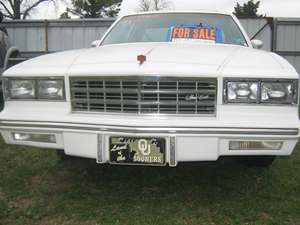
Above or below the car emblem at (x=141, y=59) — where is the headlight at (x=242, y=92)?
below

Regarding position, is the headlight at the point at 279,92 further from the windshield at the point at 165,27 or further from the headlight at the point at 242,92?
the windshield at the point at 165,27

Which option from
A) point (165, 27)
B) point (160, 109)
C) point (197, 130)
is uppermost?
point (165, 27)

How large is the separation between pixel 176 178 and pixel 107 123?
1167mm

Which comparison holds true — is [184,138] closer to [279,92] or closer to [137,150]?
[137,150]

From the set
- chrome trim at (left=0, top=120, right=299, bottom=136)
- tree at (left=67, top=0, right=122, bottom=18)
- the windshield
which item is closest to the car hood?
chrome trim at (left=0, top=120, right=299, bottom=136)

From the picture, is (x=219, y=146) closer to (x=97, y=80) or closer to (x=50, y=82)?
(x=97, y=80)

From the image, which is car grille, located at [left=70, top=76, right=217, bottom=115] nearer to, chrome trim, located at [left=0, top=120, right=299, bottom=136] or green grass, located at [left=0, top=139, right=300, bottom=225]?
chrome trim, located at [left=0, top=120, right=299, bottom=136]

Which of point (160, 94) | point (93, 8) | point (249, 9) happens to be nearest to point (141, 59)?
point (160, 94)

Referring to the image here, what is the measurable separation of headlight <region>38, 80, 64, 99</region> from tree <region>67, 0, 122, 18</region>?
127 ft

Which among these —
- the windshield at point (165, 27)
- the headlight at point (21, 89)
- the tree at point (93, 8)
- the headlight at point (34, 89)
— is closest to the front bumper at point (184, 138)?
the headlight at point (34, 89)

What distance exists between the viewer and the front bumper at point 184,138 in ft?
9.04

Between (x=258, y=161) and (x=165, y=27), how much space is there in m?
1.64

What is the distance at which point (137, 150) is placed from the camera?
9.22 ft

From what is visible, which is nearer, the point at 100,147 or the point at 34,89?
the point at 100,147
